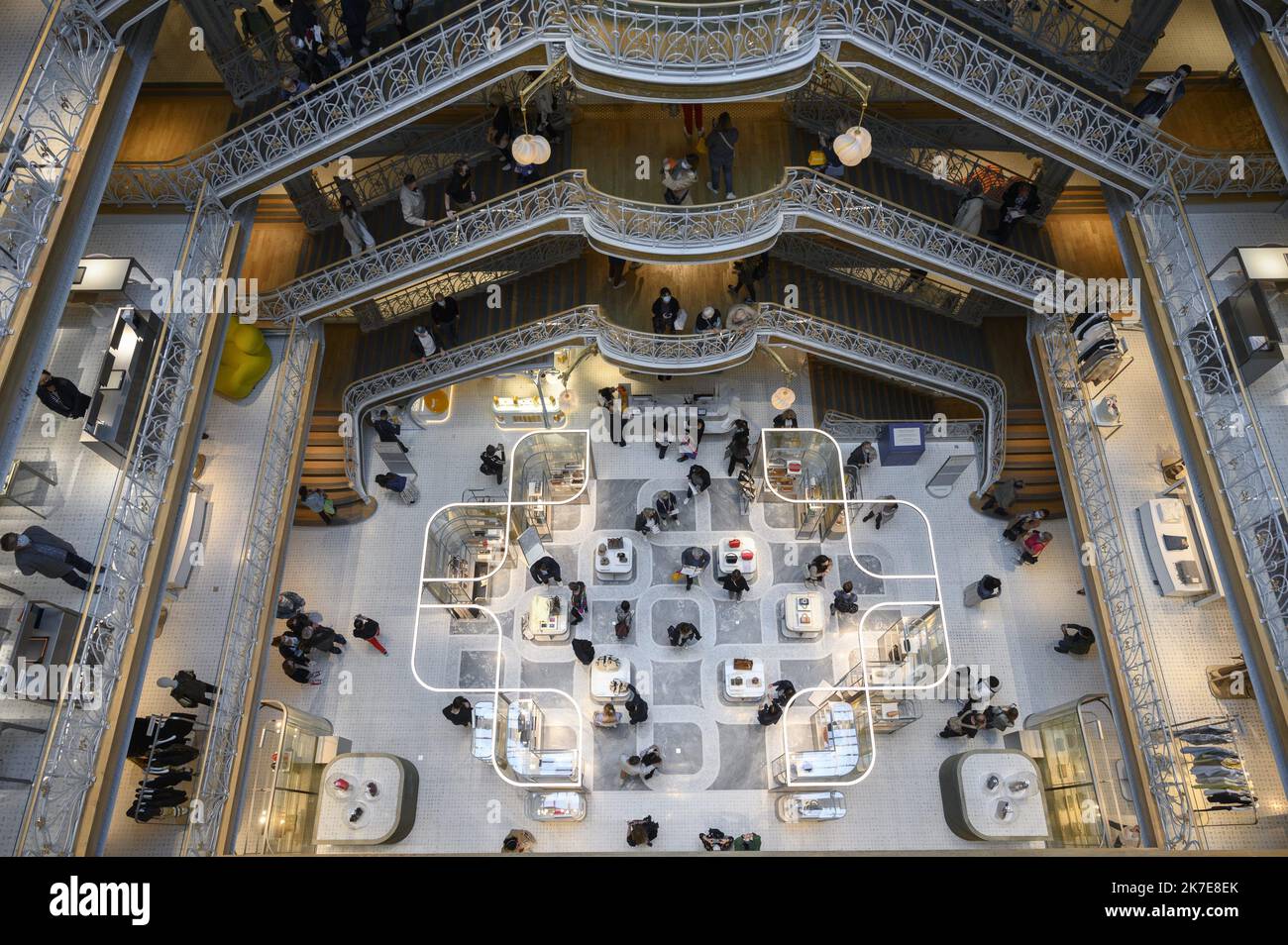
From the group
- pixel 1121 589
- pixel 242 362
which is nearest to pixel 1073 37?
pixel 1121 589

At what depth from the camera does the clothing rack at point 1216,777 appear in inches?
436

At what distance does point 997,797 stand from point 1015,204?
10066mm

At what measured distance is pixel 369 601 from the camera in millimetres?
16000

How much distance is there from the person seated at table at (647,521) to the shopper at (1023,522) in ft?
23.3

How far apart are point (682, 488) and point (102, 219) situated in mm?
11127

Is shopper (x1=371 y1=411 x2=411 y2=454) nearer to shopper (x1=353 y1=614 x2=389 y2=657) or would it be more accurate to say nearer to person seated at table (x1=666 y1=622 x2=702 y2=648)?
shopper (x1=353 y1=614 x2=389 y2=657)

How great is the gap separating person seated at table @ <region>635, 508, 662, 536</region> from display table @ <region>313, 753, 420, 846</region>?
617 centimetres

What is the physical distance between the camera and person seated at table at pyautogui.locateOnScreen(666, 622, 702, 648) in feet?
49.5

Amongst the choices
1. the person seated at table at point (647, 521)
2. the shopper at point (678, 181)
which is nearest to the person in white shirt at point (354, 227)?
the shopper at point (678, 181)

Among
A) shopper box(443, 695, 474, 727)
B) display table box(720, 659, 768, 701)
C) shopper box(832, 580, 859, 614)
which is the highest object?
shopper box(832, 580, 859, 614)

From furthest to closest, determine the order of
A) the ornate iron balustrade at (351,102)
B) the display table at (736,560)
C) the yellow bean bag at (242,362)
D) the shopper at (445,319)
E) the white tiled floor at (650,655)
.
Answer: the display table at (736,560), the shopper at (445,319), the yellow bean bag at (242,362), the white tiled floor at (650,655), the ornate iron balustrade at (351,102)

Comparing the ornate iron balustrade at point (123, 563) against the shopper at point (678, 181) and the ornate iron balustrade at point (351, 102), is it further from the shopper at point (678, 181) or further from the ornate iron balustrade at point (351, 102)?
A: the shopper at point (678, 181)

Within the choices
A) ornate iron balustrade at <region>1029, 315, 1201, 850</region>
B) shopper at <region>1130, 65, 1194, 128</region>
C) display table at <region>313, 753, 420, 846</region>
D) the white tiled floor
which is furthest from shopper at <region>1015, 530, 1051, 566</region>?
display table at <region>313, 753, 420, 846</region>

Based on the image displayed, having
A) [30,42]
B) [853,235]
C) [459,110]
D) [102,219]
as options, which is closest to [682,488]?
[853,235]
